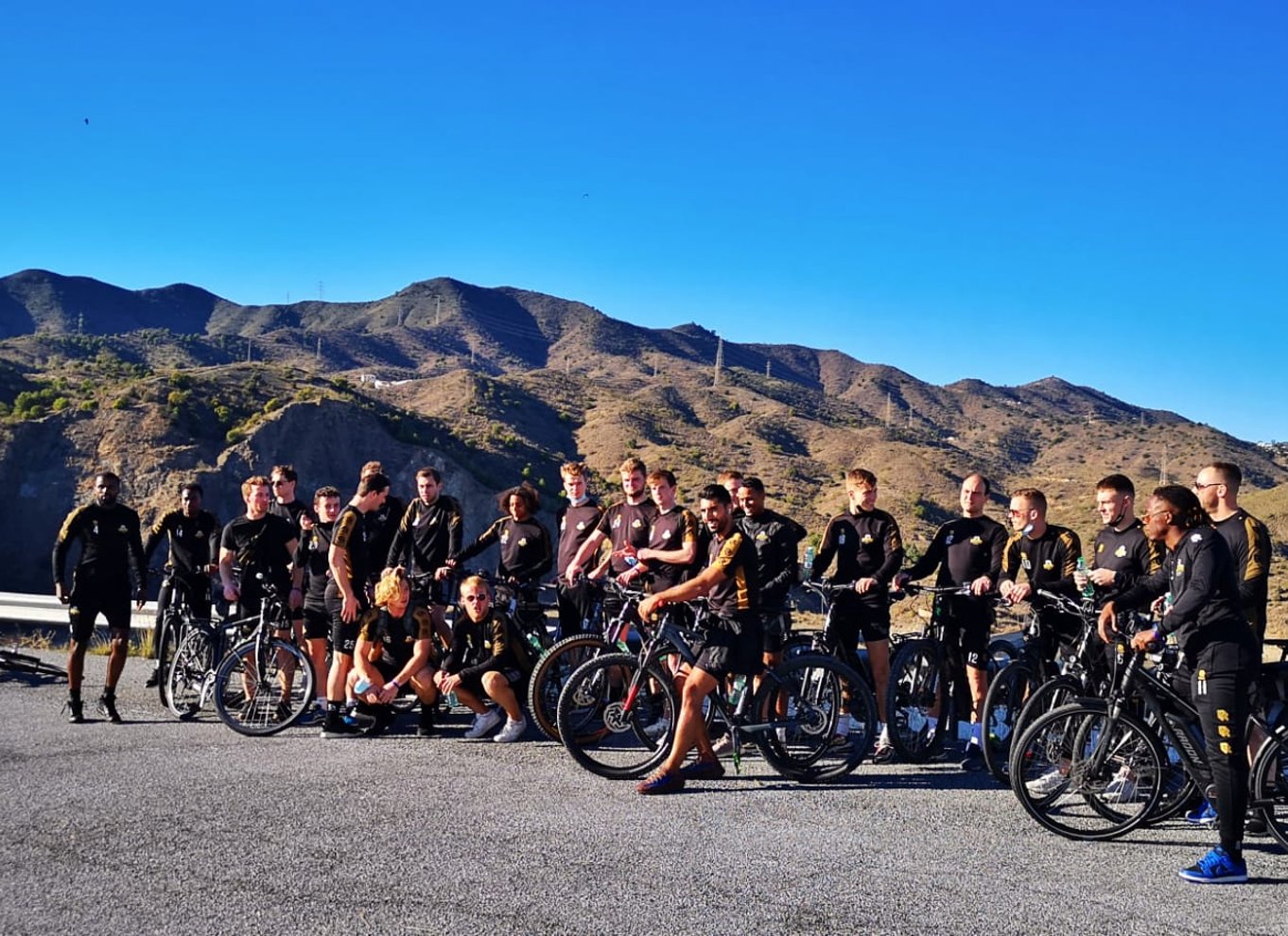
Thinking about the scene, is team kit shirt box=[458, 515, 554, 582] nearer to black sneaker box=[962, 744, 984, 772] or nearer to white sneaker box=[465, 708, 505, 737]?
white sneaker box=[465, 708, 505, 737]

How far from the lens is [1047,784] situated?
20.3ft

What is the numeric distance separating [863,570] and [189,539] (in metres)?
5.85

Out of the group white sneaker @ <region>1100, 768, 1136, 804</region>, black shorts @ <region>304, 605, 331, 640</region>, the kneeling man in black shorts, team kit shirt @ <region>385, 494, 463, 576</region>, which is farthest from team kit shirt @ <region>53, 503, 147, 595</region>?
white sneaker @ <region>1100, 768, 1136, 804</region>

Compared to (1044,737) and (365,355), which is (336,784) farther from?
(365,355)

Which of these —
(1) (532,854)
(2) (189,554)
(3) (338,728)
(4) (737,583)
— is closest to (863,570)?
(4) (737,583)

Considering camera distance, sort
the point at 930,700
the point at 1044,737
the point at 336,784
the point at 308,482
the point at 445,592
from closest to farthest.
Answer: the point at 1044,737 → the point at 336,784 → the point at 930,700 → the point at 445,592 → the point at 308,482

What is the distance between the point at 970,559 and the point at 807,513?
4299 cm

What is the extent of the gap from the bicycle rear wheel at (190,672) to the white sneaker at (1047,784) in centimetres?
621

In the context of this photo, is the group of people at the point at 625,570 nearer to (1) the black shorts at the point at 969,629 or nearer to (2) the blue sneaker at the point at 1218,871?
(1) the black shorts at the point at 969,629

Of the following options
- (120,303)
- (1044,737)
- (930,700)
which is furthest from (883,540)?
(120,303)

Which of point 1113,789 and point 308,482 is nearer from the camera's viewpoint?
point 1113,789

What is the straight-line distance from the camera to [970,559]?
8305 millimetres

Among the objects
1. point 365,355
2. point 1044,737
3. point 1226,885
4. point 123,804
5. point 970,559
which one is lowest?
point 123,804

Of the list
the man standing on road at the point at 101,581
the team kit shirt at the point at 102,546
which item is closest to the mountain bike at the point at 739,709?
the man standing on road at the point at 101,581
